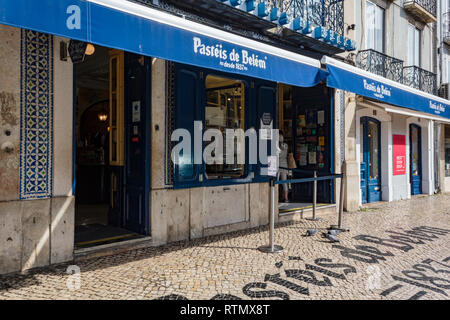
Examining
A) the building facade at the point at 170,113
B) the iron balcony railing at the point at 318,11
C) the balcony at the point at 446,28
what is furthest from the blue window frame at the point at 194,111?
the balcony at the point at 446,28

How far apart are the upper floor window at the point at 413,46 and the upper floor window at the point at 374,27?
2.24 m

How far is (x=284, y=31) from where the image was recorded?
730 cm

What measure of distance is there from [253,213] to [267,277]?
2725 millimetres

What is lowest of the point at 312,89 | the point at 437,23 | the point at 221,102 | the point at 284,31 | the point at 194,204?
the point at 194,204

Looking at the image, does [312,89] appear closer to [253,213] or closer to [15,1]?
[253,213]

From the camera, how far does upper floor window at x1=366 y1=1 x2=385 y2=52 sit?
10445mm

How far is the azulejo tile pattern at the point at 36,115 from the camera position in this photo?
13.2ft

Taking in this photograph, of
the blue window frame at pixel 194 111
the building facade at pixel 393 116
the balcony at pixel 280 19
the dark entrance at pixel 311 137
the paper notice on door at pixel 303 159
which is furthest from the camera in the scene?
the building facade at pixel 393 116

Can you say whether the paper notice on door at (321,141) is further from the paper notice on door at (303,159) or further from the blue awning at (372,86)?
the blue awning at (372,86)

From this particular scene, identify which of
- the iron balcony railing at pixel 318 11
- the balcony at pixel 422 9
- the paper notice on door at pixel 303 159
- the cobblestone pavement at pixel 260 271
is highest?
the balcony at pixel 422 9

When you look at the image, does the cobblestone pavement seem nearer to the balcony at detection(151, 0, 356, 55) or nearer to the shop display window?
the shop display window

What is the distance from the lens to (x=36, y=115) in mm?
4113
